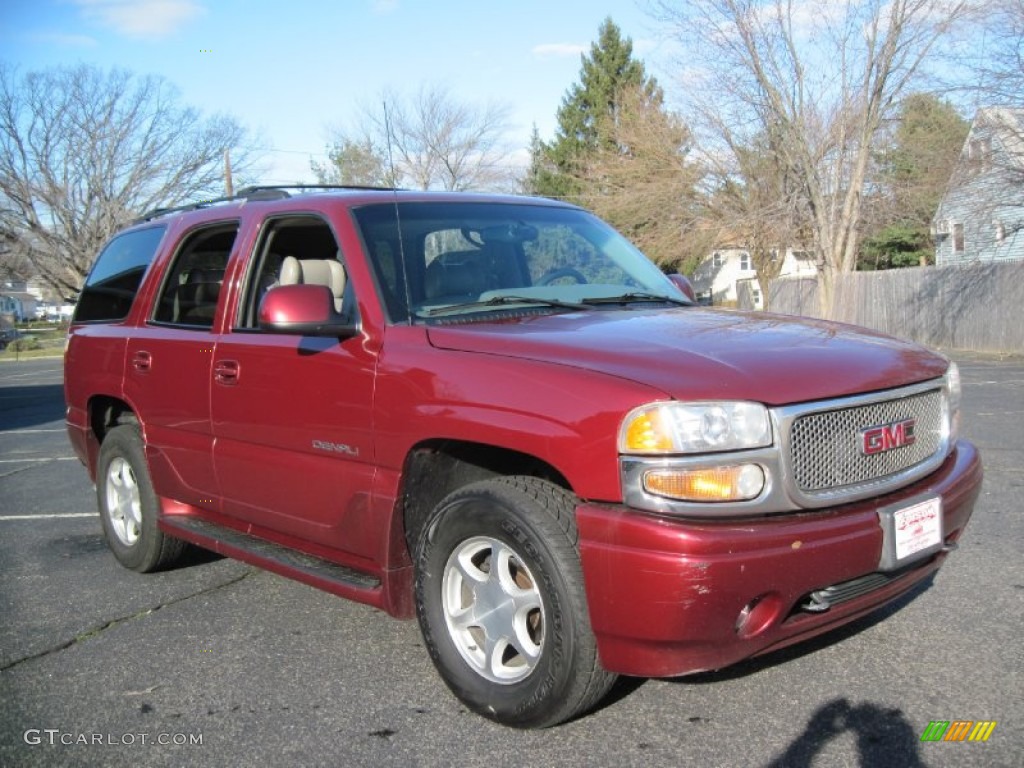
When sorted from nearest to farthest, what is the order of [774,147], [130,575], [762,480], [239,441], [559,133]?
[762,480]
[239,441]
[130,575]
[774,147]
[559,133]

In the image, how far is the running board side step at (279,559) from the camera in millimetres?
3559

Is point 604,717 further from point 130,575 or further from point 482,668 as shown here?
point 130,575

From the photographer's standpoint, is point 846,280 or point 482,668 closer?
point 482,668

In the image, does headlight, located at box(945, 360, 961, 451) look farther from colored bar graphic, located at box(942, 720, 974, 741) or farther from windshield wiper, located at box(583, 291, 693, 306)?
windshield wiper, located at box(583, 291, 693, 306)

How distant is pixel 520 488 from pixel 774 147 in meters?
23.2

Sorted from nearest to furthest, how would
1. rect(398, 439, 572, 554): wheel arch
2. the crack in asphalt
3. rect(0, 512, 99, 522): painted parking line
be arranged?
rect(398, 439, 572, 554): wheel arch < the crack in asphalt < rect(0, 512, 99, 522): painted parking line

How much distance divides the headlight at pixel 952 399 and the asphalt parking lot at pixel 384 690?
0.82 metres

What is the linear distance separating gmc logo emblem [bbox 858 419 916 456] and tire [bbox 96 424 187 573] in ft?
11.5

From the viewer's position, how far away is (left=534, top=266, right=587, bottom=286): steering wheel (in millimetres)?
4097

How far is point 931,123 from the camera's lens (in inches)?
902

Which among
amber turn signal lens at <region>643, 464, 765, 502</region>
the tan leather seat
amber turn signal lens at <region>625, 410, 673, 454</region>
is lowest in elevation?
amber turn signal lens at <region>643, 464, 765, 502</region>

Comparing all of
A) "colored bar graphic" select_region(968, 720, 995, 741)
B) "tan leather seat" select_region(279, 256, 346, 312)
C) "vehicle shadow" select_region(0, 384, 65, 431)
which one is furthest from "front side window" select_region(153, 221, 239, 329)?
"vehicle shadow" select_region(0, 384, 65, 431)

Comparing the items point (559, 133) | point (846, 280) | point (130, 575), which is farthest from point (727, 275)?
point (130, 575)

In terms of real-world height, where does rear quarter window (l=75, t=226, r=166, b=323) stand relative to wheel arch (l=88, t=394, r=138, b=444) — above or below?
above
